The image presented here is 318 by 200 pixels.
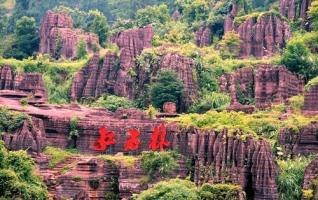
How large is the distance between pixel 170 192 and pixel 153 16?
1309 inches

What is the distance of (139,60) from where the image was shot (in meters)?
57.8

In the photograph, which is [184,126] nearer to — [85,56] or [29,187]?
[29,187]

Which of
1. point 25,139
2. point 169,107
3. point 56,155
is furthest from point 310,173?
point 169,107

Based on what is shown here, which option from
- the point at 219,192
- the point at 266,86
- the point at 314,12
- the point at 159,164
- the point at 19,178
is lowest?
the point at 219,192

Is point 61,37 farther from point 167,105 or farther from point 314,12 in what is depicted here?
point 314,12

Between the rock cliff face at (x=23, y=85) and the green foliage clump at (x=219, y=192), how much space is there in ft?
41.9

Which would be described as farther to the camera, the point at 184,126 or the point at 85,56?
the point at 85,56

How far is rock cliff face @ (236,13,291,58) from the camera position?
61.0 m

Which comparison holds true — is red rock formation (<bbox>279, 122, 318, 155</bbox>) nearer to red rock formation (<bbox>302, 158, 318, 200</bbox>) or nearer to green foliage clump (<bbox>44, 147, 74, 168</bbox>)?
red rock formation (<bbox>302, 158, 318, 200</bbox>)

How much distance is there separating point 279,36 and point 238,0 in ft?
21.7

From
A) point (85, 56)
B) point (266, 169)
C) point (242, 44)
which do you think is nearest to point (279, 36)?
point (242, 44)

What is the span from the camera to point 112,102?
55375 millimetres

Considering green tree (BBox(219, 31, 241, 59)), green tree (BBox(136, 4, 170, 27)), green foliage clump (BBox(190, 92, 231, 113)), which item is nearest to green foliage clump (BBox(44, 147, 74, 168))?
green foliage clump (BBox(190, 92, 231, 113))

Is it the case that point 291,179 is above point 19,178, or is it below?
below
